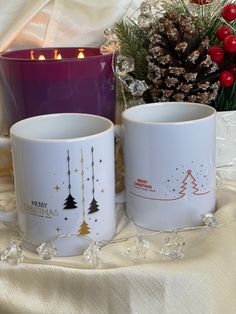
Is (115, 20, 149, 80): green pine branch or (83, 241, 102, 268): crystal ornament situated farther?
(115, 20, 149, 80): green pine branch

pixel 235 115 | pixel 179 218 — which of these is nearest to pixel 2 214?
pixel 179 218

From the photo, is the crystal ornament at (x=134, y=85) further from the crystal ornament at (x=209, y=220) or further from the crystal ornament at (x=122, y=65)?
the crystal ornament at (x=209, y=220)

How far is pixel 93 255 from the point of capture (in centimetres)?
44

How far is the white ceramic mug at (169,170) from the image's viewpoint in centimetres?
47

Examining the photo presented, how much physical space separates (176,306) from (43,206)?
14 centimetres

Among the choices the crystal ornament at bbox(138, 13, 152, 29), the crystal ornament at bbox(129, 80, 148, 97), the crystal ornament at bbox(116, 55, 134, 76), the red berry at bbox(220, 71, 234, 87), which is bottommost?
the crystal ornament at bbox(129, 80, 148, 97)

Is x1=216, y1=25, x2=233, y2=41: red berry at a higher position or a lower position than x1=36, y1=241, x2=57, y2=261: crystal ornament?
higher

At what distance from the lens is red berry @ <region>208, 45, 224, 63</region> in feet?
1.80

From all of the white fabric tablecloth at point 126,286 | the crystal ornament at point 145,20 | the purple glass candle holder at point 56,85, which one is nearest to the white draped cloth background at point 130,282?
the white fabric tablecloth at point 126,286

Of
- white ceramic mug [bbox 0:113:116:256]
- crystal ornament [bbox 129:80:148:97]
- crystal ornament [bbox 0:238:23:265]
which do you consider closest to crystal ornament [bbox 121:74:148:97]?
crystal ornament [bbox 129:80:148:97]

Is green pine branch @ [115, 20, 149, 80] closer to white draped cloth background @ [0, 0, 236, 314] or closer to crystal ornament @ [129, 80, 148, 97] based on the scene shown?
crystal ornament @ [129, 80, 148, 97]

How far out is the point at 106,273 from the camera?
1.33 ft

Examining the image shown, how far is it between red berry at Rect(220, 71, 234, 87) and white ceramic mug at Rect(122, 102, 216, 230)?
0.05m

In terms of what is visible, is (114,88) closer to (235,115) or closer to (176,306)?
(235,115)
